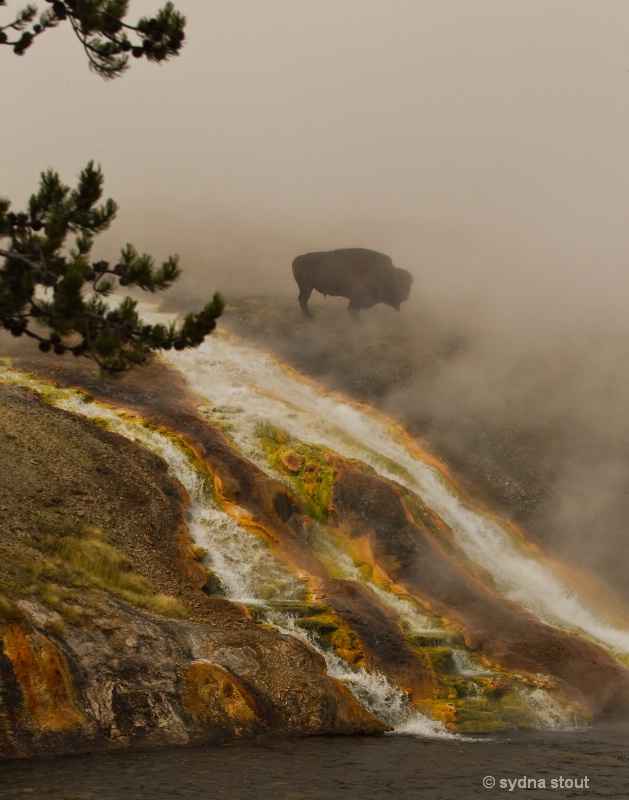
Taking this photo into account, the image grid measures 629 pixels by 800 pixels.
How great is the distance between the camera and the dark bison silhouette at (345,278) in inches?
1706

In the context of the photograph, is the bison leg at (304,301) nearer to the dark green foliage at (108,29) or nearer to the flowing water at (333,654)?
the flowing water at (333,654)

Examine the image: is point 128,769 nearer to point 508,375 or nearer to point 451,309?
point 508,375

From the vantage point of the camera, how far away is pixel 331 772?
11859 mm

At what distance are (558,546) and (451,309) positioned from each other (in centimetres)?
2344

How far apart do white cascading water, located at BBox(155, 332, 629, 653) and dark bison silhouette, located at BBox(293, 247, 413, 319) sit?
842 centimetres

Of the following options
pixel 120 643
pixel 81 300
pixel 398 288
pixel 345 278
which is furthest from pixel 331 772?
pixel 398 288

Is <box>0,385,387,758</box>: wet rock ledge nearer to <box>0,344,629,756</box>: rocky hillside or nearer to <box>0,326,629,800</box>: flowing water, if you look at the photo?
<box>0,344,629,756</box>: rocky hillside

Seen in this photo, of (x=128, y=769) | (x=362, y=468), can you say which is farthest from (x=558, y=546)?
(x=128, y=769)

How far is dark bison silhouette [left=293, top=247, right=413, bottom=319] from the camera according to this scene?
142 ft

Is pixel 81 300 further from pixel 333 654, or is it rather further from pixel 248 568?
pixel 248 568

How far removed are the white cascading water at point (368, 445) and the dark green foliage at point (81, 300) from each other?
1694cm

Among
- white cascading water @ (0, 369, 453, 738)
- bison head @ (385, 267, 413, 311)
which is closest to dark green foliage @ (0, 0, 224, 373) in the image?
white cascading water @ (0, 369, 453, 738)

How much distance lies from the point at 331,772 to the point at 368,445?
18.2 meters

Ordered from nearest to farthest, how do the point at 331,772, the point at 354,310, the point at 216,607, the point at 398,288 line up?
the point at 331,772
the point at 216,607
the point at 354,310
the point at 398,288
